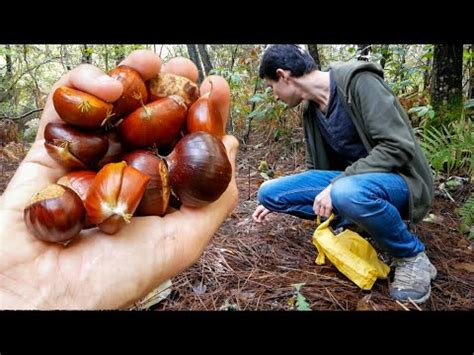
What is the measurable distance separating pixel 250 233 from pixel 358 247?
2.25 ft

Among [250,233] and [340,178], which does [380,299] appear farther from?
[250,233]

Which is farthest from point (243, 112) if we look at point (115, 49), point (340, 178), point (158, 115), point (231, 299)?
point (158, 115)

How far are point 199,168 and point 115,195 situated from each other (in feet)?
0.79

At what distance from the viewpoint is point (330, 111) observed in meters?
2.28

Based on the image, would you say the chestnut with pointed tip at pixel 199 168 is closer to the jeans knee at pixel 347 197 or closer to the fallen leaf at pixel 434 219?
the jeans knee at pixel 347 197

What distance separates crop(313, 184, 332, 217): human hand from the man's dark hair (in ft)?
2.24

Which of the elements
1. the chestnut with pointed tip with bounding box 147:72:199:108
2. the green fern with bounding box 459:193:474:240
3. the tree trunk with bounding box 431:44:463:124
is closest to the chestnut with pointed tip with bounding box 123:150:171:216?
the chestnut with pointed tip with bounding box 147:72:199:108

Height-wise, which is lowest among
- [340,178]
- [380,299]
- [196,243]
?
[380,299]

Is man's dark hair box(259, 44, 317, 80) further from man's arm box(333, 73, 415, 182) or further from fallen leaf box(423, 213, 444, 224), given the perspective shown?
fallen leaf box(423, 213, 444, 224)

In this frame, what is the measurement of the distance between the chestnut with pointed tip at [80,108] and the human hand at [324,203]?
123cm

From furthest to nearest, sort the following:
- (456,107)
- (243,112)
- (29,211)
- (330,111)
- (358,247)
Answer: (243,112) < (456,107) < (330,111) < (358,247) < (29,211)

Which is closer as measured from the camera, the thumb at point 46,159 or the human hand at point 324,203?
the thumb at point 46,159

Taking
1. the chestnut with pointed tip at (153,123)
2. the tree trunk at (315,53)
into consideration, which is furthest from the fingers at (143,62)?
the tree trunk at (315,53)

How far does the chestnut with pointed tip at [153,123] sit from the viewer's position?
121 centimetres
